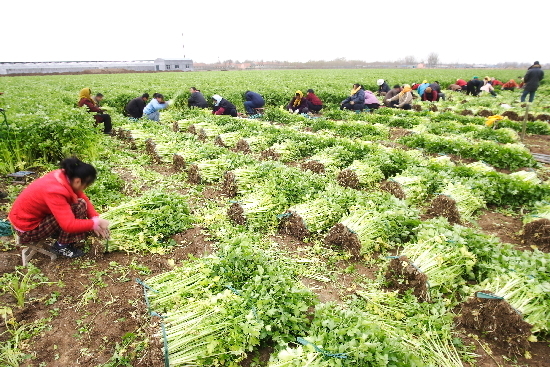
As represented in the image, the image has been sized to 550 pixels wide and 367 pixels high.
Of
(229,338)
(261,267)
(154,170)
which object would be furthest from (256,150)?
(229,338)

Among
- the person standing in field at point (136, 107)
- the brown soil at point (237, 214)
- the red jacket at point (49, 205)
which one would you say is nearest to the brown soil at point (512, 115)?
the brown soil at point (237, 214)

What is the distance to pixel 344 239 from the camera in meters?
5.72

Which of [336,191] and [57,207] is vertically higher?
[57,207]

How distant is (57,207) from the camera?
4.55m

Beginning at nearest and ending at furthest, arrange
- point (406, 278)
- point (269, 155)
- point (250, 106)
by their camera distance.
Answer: point (406, 278)
point (269, 155)
point (250, 106)

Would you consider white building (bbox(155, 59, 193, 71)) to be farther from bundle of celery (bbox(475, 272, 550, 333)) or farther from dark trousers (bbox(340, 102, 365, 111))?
bundle of celery (bbox(475, 272, 550, 333))

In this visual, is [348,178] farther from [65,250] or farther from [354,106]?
[354,106]

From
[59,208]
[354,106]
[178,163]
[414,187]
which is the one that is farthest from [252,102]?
[59,208]

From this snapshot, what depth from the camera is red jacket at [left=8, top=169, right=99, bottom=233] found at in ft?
14.8

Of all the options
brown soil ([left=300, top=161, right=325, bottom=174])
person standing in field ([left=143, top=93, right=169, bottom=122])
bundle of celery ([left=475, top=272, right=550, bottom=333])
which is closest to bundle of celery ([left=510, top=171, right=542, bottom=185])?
→ brown soil ([left=300, top=161, right=325, bottom=174])

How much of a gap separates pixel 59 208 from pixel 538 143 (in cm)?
1704

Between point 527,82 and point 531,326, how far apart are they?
23.4 m

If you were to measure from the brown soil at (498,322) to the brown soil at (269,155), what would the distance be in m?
7.03

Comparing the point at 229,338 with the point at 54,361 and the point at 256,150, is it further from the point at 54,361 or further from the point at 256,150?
the point at 256,150
